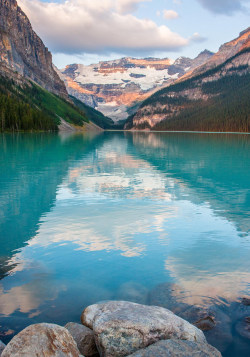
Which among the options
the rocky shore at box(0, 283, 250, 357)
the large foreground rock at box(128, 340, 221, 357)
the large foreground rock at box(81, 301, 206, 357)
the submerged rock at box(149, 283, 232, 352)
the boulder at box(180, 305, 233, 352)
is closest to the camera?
the rocky shore at box(0, 283, 250, 357)

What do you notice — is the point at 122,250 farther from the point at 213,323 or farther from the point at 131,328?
the point at 131,328

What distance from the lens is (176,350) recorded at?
21.1ft

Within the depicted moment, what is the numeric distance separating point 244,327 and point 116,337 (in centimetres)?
421

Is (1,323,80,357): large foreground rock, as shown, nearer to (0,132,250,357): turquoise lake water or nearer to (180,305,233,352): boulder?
(0,132,250,357): turquoise lake water

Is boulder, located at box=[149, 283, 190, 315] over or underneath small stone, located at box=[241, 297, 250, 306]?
underneath

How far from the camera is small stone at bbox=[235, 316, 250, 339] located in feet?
28.3

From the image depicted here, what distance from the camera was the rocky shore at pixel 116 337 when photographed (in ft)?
19.7

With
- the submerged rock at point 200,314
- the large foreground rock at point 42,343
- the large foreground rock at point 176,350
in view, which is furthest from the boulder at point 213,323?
the large foreground rock at point 42,343

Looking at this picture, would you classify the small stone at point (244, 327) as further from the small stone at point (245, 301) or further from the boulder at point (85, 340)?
the boulder at point (85, 340)

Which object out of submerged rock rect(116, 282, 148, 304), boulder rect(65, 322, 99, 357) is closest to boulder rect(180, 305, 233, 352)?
submerged rock rect(116, 282, 148, 304)

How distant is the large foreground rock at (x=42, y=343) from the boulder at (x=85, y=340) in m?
1.29

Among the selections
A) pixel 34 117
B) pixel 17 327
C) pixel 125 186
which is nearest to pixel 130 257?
pixel 17 327

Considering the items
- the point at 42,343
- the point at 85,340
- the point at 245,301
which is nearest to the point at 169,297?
the point at 245,301

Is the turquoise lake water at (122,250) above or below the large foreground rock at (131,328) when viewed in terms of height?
below
